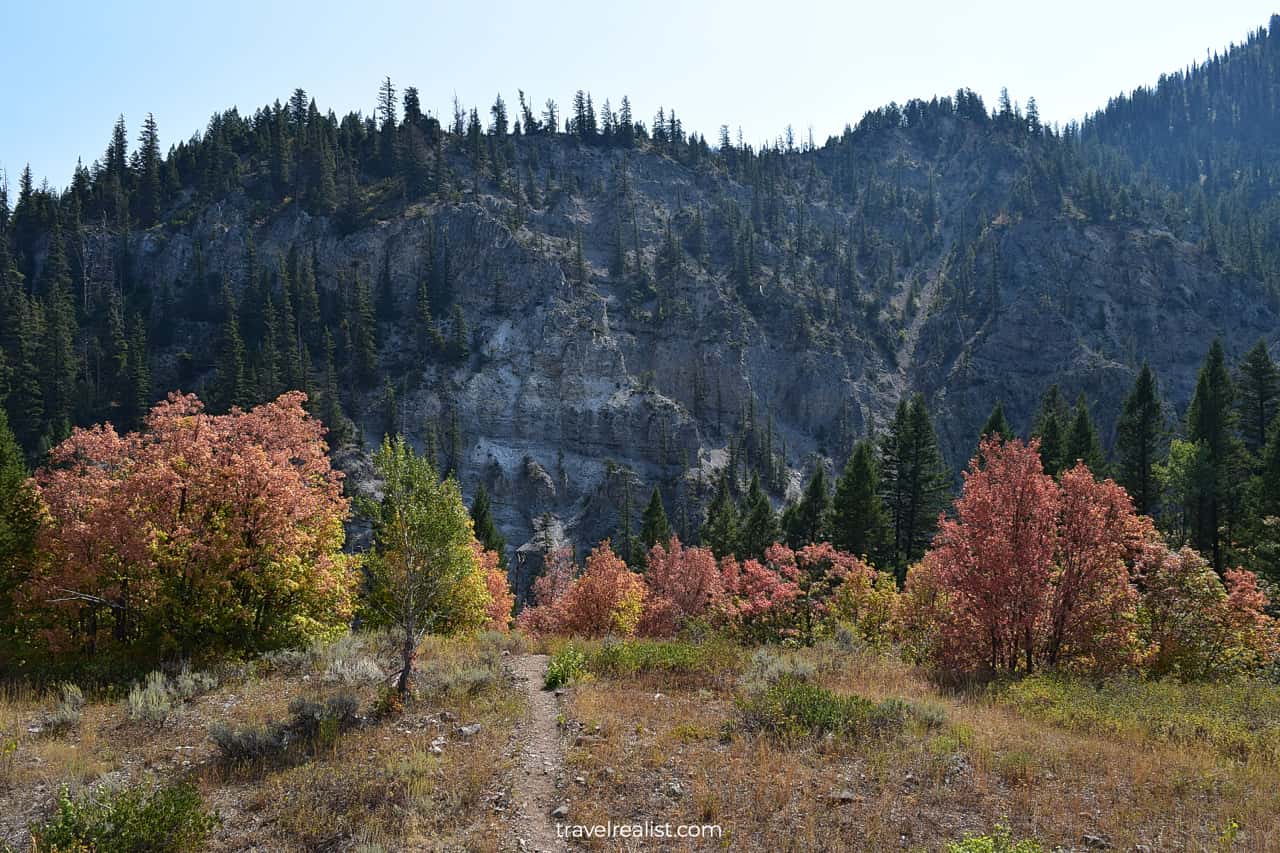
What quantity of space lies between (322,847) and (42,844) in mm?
3609

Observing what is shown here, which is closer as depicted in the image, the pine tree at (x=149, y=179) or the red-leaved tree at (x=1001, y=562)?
the red-leaved tree at (x=1001, y=562)

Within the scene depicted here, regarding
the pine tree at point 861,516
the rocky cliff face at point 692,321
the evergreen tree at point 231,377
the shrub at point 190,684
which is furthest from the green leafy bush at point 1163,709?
the evergreen tree at point 231,377

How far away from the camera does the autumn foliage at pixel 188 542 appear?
55.3 feet

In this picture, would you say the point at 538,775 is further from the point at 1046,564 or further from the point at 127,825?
the point at 1046,564

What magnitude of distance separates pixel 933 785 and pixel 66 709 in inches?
680

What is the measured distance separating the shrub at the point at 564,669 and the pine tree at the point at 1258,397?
47.9 metres

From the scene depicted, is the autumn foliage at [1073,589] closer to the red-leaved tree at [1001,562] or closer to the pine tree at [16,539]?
the red-leaved tree at [1001,562]

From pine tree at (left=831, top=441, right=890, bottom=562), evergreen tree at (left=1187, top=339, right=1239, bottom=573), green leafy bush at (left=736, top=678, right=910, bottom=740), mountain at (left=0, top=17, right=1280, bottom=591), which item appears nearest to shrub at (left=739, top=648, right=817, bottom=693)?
green leafy bush at (left=736, top=678, right=910, bottom=740)

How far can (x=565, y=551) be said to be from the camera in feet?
219

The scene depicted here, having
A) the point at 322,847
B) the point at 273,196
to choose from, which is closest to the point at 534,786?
the point at 322,847

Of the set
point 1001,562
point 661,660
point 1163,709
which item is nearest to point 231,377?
point 661,660

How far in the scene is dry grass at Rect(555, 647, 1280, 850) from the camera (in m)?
8.97

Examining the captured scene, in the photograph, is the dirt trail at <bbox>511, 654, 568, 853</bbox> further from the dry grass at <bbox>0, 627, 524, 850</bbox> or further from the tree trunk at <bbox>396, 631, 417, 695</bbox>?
the tree trunk at <bbox>396, 631, 417, 695</bbox>

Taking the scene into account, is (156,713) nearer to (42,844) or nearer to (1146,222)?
(42,844)
